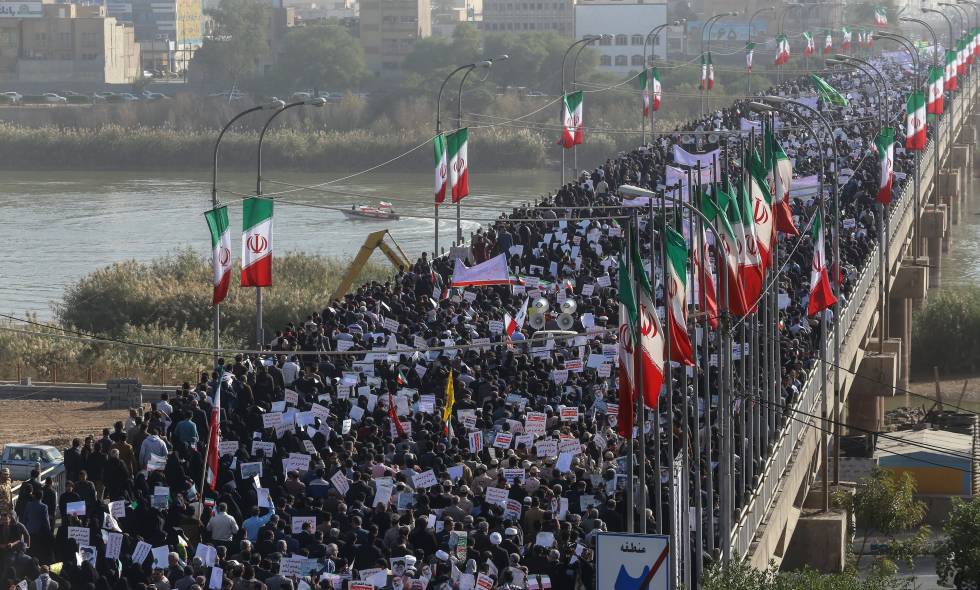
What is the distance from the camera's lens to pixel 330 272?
1934 inches

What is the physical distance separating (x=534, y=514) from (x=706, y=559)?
5.78 feet

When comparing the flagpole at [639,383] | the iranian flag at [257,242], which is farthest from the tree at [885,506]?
the flagpole at [639,383]

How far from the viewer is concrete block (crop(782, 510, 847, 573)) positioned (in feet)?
75.0

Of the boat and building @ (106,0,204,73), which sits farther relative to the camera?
building @ (106,0,204,73)

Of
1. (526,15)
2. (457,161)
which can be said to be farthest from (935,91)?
(526,15)

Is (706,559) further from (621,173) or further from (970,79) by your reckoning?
(970,79)

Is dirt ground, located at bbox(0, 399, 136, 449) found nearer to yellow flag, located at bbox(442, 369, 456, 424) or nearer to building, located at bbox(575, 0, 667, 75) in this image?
yellow flag, located at bbox(442, 369, 456, 424)

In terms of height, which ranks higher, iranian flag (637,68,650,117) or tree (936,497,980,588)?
iranian flag (637,68,650,117)

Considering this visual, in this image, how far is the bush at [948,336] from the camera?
46.4 m

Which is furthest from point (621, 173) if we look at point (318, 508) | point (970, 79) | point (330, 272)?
point (970, 79)

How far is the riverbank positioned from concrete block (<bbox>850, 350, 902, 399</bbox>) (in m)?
54.1

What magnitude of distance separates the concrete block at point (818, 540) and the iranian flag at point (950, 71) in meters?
39.6

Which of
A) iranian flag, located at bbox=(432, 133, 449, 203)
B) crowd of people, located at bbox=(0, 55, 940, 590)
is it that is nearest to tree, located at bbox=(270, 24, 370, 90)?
iranian flag, located at bbox=(432, 133, 449, 203)

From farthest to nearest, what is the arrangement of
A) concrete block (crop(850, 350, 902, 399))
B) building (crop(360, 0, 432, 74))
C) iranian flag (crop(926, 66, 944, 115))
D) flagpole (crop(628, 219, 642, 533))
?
building (crop(360, 0, 432, 74)) → iranian flag (crop(926, 66, 944, 115)) → concrete block (crop(850, 350, 902, 399)) → flagpole (crop(628, 219, 642, 533))
